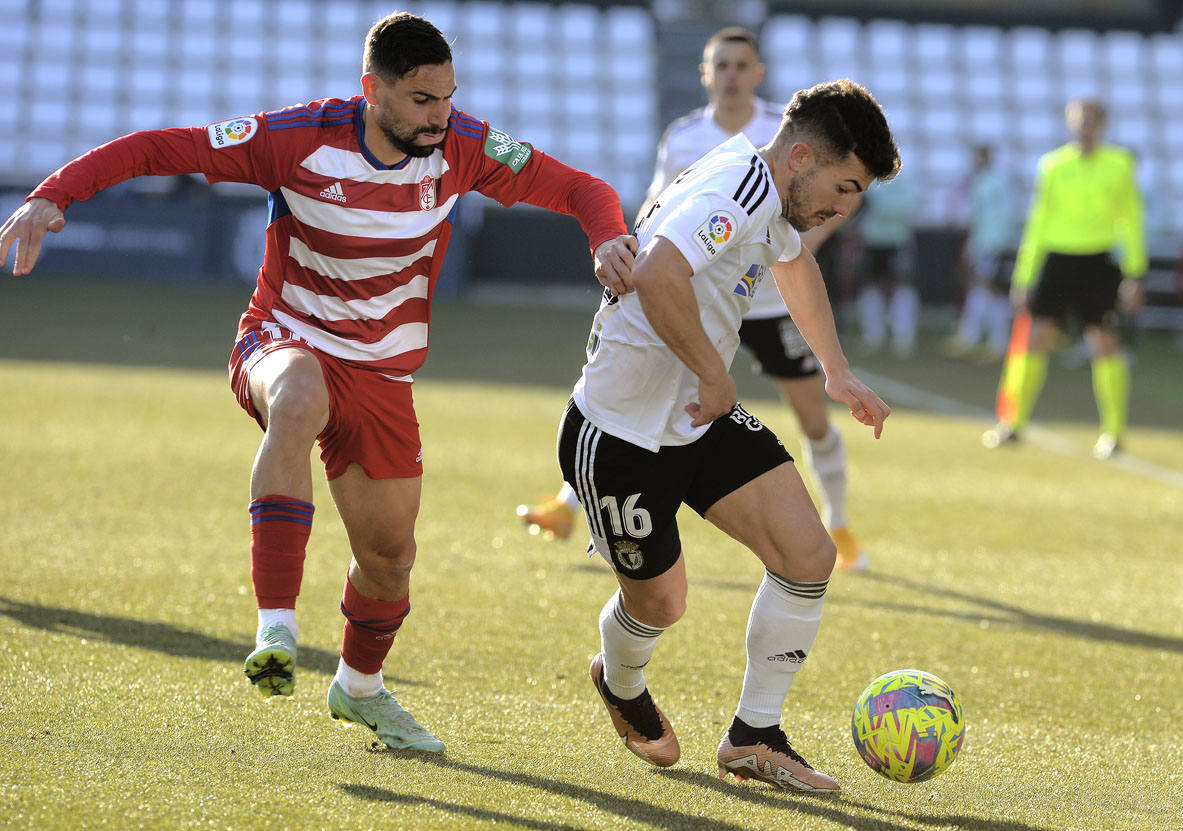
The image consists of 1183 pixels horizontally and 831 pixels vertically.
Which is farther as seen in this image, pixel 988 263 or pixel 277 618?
pixel 988 263

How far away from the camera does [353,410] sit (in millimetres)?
3668

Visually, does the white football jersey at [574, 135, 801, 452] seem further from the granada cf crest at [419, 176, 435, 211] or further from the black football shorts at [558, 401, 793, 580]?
the granada cf crest at [419, 176, 435, 211]

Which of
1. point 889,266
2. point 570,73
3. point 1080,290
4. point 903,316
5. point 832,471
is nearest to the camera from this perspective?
point 832,471

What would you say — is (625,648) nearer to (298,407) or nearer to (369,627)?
(369,627)

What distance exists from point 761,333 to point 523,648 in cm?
215

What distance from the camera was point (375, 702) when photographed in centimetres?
385

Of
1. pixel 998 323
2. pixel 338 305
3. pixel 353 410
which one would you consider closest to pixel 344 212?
pixel 338 305

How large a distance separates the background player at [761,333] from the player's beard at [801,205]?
2.63m

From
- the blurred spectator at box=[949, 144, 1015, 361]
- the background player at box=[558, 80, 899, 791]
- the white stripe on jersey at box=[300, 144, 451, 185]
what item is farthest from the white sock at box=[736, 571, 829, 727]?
the blurred spectator at box=[949, 144, 1015, 361]

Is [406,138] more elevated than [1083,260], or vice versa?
[406,138]

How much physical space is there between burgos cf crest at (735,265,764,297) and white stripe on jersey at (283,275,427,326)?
88cm

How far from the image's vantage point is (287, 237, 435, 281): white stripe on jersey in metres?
3.73

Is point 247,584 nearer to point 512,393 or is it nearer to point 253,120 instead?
point 253,120

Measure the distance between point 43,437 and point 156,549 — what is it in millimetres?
3219
